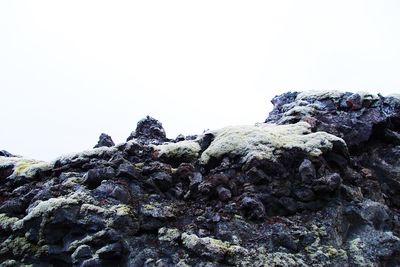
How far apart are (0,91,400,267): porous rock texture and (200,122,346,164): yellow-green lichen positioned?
0.11 metres

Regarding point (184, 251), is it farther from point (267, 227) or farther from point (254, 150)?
point (254, 150)

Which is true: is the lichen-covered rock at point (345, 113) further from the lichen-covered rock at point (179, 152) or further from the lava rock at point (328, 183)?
the lichen-covered rock at point (179, 152)

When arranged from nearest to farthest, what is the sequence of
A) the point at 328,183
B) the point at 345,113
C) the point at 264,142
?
the point at 328,183 → the point at 264,142 → the point at 345,113

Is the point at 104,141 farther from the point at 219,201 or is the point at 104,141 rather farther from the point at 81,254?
the point at 81,254

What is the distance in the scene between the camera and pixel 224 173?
28891 mm

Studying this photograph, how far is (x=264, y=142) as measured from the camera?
30.8m

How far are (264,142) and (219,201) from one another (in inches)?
258

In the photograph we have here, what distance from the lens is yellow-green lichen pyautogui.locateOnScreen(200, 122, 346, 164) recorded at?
97.1 feet

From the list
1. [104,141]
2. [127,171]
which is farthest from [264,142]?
[104,141]

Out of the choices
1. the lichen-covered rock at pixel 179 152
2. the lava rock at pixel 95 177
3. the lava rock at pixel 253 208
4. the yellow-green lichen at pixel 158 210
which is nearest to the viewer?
the yellow-green lichen at pixel 158 210

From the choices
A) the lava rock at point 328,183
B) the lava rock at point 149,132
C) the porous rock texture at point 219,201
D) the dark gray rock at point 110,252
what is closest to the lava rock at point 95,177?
the porous rock texture at point 219,201

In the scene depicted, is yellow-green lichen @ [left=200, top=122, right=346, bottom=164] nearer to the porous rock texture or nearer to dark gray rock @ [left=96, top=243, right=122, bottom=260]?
the porous rock texture

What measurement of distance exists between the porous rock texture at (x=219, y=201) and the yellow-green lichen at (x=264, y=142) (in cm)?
11

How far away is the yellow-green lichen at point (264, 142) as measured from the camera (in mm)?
29592
